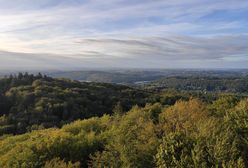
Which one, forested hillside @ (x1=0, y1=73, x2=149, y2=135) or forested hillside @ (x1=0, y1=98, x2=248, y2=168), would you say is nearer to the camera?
forested hillside @ (x1=0, y1=98, x2=248, y2=168)

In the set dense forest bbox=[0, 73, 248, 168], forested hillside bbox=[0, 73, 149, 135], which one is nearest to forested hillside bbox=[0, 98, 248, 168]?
dense forest bbox=[0, 73, 248, 168]

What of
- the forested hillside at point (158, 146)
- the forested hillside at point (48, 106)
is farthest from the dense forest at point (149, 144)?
the forested hillside at point (48, 106)

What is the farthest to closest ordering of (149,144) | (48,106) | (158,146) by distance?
1. (48,106)
2. (149,144)
3. (158,146)

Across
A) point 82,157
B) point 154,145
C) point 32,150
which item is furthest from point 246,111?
point 32,150

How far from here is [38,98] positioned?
172500 millimetres

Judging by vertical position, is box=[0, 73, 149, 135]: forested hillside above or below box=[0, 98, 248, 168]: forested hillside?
below

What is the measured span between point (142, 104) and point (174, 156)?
136m

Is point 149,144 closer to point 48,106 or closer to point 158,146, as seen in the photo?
point 158,146

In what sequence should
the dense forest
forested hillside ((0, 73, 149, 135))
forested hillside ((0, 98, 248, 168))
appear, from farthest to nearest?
forested hillside ((0, 73, 149, 135)), the dense forest, forested hillside ((0, 98, 248, 168))

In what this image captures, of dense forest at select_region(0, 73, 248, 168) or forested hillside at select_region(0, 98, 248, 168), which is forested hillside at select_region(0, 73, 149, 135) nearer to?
dense forest at select_region(0, 73, 248, 168)

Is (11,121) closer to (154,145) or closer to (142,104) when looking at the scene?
(142,104)

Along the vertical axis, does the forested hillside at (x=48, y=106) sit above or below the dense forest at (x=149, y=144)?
below

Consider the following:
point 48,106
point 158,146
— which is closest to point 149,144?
point 158,146

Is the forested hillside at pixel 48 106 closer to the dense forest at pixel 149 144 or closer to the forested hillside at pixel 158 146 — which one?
the dense forest at pixel 149 144
